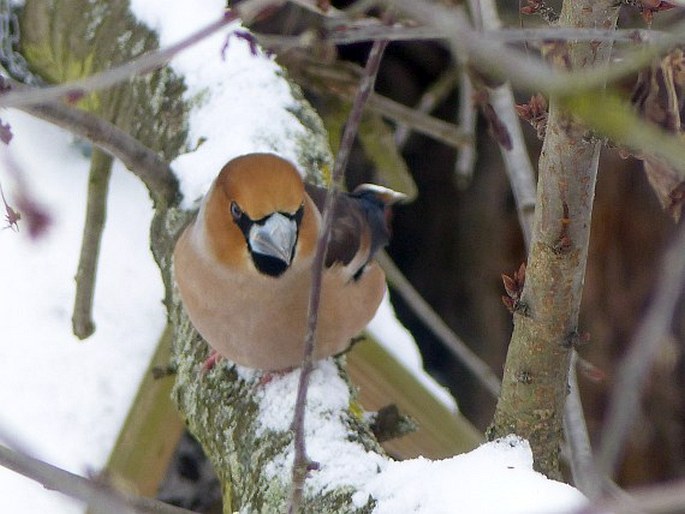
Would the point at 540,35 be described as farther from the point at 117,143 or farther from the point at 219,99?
the point at 219,99

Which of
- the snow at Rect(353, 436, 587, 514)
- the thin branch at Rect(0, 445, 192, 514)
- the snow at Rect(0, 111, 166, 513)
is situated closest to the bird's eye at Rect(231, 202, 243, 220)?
the snow at Rect(0, 111, 166, 513)

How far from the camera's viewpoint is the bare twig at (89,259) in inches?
111

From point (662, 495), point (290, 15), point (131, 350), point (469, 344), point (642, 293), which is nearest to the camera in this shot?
point (662, 495)

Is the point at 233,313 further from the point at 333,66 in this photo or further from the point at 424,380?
the point at 333,66

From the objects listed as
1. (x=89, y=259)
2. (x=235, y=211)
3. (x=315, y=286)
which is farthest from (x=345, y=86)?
(x=315, y=286)

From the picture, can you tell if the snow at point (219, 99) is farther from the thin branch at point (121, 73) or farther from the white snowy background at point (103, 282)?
the thin branch at point (121, 73)

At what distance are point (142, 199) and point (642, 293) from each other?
237 cm

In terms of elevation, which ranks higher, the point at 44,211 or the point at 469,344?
the point at 469,344

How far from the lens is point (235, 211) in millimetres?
2229

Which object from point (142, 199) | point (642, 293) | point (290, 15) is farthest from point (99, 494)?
point (642, 293)

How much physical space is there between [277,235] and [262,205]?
0.23 feet

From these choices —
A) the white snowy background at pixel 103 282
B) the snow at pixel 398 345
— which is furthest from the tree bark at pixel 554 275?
the snow at pixel 398 345

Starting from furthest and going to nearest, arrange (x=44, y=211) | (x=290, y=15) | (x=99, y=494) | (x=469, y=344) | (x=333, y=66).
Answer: (x=469, y=344)
(x=290, y=15)
(x=333, y=66)
(x=44, y=211)
(x=99, y=494)

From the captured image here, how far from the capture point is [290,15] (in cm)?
420
